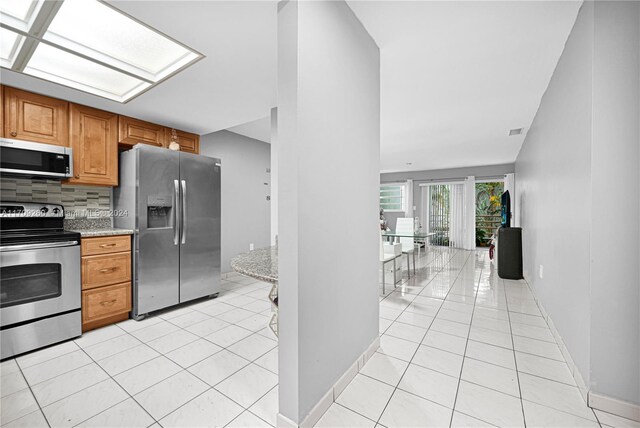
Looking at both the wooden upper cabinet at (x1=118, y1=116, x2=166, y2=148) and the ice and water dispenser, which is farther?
the wooden upper cabinet at (x1=118, y1=116, x2=166, y2=148)

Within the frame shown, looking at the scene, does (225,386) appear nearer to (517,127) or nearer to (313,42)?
(313,42)

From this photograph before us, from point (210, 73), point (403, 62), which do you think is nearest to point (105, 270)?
point (210, 73)

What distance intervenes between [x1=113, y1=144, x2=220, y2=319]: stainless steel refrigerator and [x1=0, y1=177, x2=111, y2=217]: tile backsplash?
0.15m

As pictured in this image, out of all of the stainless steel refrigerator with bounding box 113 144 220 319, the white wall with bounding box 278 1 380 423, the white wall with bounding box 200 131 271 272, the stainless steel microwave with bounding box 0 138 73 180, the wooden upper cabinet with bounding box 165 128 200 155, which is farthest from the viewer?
the white wall with bounding box 200 131 271 272

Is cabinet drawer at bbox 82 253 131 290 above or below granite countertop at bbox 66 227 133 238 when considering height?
below

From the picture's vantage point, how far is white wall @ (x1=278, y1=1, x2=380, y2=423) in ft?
4.23

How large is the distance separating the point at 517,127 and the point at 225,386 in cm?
470

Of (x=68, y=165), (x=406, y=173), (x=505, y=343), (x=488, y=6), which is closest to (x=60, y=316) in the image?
(x=68, y=165)

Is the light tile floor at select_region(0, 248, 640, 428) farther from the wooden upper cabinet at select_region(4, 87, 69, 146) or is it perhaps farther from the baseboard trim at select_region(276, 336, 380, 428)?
the wooden upper cabinet at select_region(4, 87, 69, 146)

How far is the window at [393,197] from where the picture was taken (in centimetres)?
881

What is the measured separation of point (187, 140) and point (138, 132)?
24.1 inches

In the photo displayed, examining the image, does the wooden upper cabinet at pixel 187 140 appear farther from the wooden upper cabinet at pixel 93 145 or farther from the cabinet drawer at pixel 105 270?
the cabinet drawer at pixel 105 270

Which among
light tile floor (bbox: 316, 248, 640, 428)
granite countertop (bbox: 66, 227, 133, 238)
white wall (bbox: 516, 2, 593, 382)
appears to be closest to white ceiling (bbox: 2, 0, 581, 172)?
white wall (bbox: 516, 2, 593, 382)

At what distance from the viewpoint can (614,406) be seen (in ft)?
4.71
